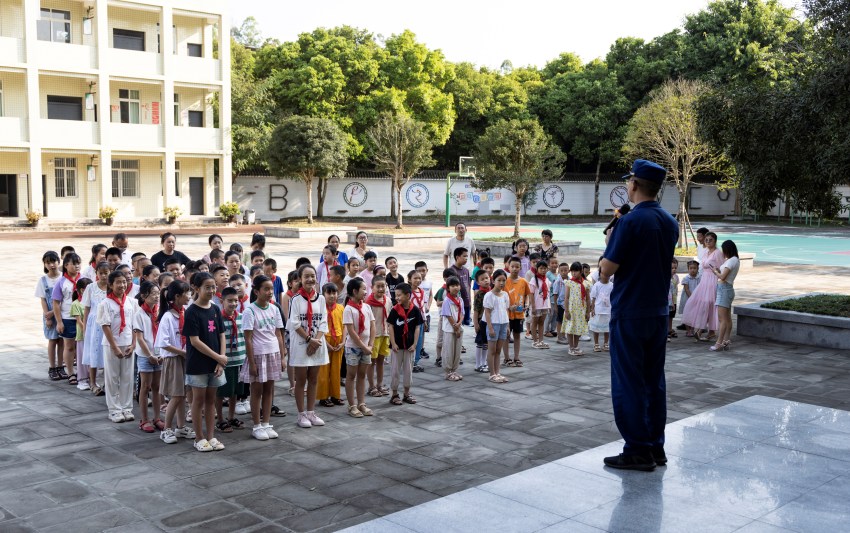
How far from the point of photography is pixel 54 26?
34.3 m

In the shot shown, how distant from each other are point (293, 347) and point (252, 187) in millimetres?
35767

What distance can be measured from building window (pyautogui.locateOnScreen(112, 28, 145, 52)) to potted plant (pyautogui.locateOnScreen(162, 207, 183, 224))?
7622mm

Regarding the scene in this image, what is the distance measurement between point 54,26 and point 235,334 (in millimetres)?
32836

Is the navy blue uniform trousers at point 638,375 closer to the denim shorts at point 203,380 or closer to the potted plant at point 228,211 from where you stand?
the denim shorts at point 203,380

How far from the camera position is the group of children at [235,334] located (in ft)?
22.2

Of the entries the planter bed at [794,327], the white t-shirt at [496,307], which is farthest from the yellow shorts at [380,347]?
the planter bed at [794,327]

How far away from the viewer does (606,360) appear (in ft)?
35.0

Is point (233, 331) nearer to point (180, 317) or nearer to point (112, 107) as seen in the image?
point (180, 317)

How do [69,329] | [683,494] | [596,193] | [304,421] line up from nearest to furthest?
[683,494]
[304,421]
[69,329]
[596,193]

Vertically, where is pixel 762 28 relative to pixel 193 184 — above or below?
above

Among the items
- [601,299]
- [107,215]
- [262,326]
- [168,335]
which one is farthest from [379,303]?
[107,215]

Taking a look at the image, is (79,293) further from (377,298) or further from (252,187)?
(252,187)

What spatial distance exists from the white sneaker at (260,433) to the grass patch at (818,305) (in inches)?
350

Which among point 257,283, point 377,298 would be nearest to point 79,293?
point 257,283
